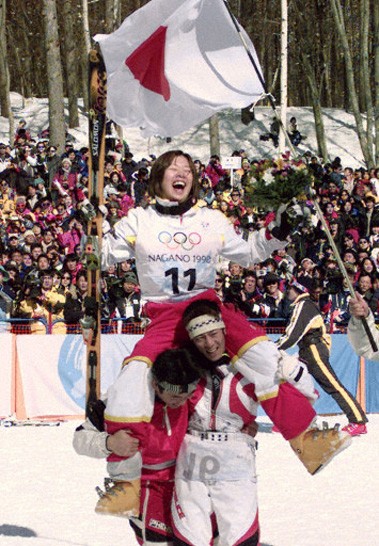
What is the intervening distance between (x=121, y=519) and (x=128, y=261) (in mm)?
7837

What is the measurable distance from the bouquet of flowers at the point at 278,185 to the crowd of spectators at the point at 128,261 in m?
3.96

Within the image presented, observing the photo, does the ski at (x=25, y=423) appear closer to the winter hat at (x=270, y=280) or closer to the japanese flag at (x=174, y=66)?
the winter hat at (x=270, y=280)

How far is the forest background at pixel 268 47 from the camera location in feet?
112

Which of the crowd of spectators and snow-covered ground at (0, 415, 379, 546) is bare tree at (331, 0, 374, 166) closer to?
the crowd of spectators

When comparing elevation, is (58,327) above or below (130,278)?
below

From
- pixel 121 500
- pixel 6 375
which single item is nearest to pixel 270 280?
pixel 6 375

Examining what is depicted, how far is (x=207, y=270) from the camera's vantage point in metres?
6.46

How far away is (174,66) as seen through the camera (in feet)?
24.9

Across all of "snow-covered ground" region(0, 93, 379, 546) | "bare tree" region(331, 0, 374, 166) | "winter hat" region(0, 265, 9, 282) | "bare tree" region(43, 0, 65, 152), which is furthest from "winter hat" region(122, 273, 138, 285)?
"bare tree" region(331, 0, 374, 166)

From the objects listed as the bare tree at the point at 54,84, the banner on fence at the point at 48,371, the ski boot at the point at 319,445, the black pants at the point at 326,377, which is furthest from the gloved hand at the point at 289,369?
the bare tree at the point at 54,84

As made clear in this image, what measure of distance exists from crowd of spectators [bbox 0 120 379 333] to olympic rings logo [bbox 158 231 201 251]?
4.27 metres

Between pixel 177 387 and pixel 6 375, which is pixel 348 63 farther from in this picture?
pixel 177 387

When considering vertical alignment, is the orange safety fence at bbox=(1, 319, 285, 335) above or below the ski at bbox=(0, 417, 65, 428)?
above

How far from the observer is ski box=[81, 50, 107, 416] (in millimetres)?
6793
